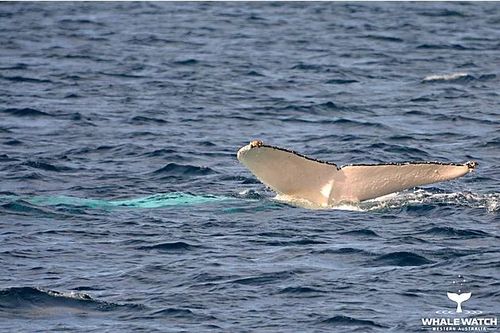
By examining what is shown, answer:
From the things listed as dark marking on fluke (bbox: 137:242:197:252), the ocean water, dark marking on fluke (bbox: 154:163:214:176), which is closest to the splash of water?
the ocean water

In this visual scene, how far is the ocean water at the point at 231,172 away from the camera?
50.7ft

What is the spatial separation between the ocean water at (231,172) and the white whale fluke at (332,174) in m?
0.42

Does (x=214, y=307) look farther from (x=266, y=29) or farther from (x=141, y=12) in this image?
(x=141, y=12)

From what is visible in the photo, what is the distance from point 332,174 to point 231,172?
528cm

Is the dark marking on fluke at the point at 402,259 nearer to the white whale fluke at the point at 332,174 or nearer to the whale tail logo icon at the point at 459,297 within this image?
the white whale fluke at the point at 332,174

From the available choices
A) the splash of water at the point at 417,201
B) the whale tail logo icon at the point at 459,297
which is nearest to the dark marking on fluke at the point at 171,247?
the splash of water at the point at 417,201

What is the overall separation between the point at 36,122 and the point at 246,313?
52.1 ft

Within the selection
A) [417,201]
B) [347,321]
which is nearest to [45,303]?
[347,321]

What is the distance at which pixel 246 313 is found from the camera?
48.9 ft

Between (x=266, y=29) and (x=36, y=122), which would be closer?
(x=36, y=122)

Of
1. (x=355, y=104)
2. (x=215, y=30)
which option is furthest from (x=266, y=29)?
(x=355, y=104)

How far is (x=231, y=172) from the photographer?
23.9 metres
